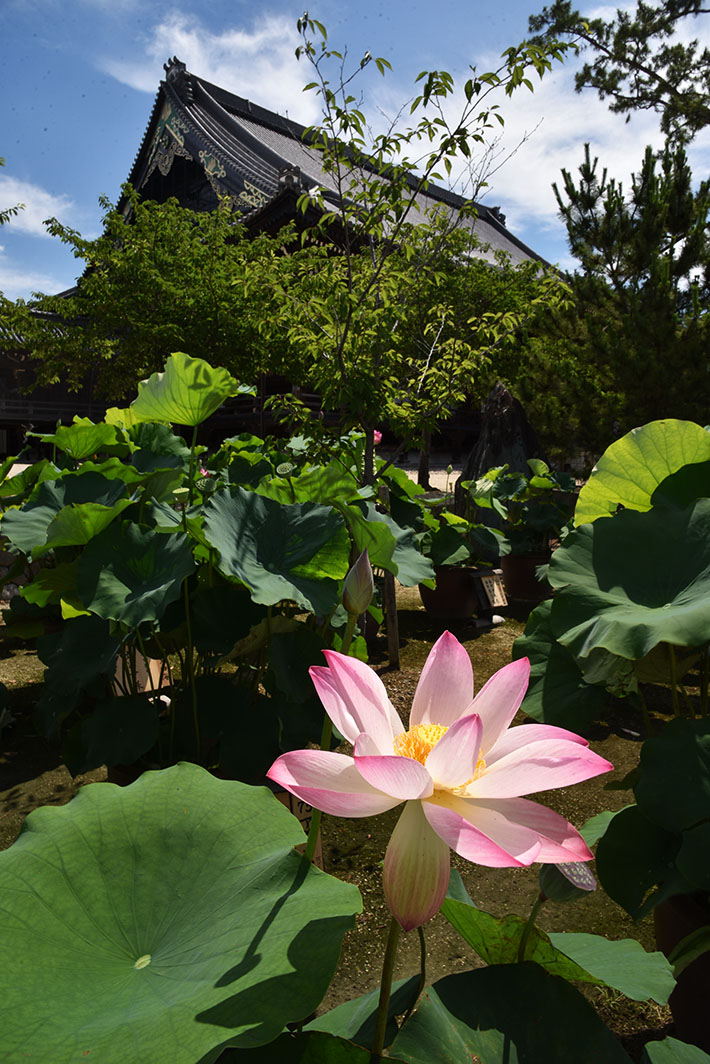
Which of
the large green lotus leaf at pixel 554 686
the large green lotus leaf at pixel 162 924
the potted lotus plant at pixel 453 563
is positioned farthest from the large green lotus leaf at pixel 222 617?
the potted lotus plant at pixel 453 563

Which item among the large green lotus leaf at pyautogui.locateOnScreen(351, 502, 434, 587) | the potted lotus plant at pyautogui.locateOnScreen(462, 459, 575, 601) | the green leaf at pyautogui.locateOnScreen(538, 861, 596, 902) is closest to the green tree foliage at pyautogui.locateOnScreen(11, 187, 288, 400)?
the potted lotus plant at pyautogui.locateOnScreen(462, 459, 575, 601)

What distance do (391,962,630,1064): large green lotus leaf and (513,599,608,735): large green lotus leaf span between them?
0.66m

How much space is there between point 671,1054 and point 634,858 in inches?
16.8

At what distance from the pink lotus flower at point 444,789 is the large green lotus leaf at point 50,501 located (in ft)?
3.96

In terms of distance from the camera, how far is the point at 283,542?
54.7 inches

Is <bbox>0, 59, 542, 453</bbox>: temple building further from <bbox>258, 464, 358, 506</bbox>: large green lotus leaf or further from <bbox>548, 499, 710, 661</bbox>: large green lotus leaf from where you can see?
<bbox>548, 499, 710, 661</bbox>: large green lotus leaf

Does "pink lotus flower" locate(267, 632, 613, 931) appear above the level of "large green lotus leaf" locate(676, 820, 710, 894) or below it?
above

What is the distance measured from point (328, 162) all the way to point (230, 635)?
2367 mm

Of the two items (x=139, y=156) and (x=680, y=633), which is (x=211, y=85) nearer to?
(x=139, y=156)

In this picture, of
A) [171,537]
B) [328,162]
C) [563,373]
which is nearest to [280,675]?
[171,537]

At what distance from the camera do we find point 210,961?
0.50 meters

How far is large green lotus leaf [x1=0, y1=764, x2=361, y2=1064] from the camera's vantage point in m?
0.45

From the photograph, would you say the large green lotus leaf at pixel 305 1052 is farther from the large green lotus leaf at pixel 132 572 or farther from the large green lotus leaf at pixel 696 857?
the large green lotus leaf at pixel 132 572

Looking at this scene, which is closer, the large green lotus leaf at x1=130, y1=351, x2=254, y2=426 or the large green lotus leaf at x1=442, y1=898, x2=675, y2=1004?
the large green lotus leaf at x1=442, y1=898, x2=675, y2=1004
